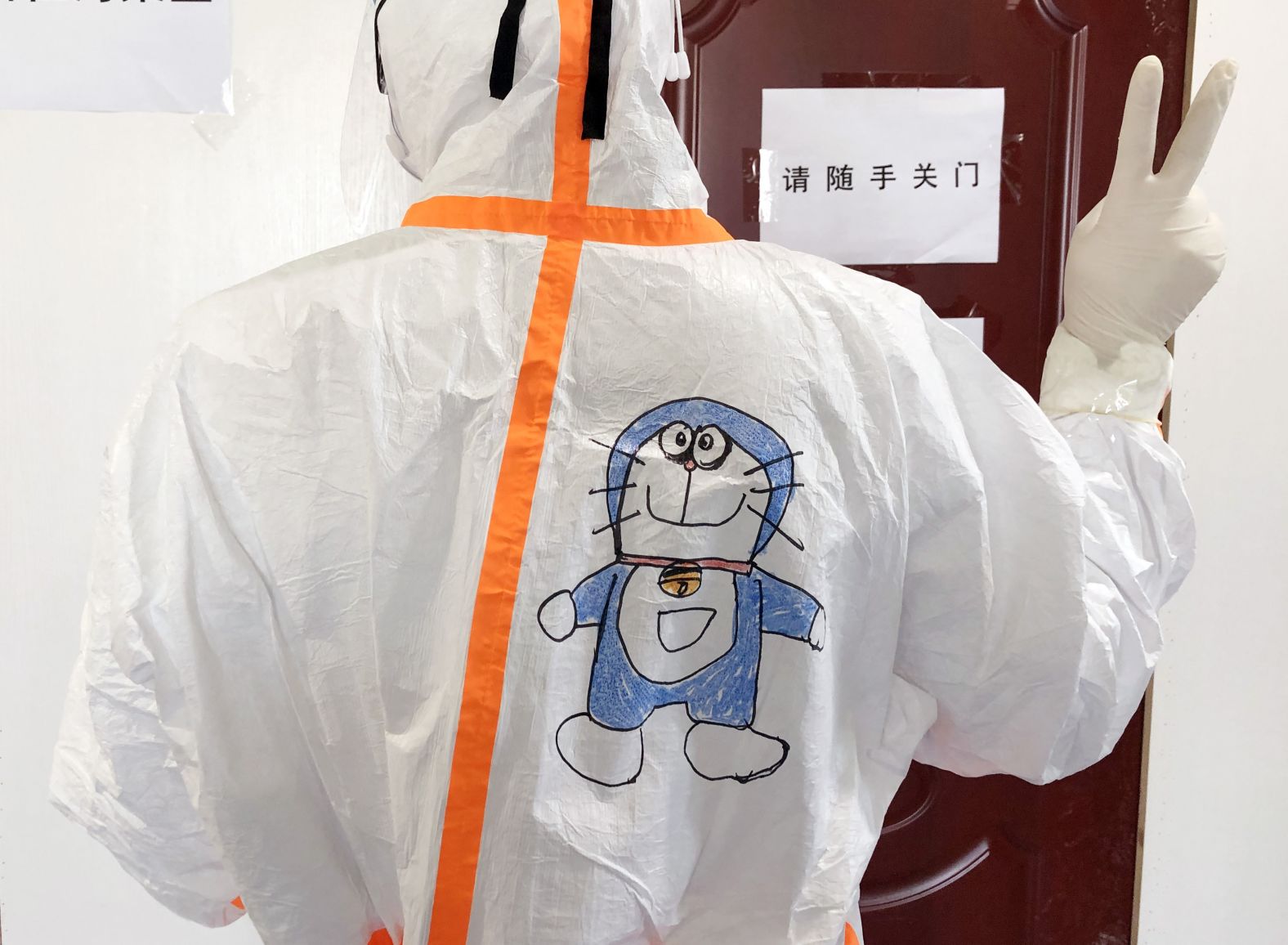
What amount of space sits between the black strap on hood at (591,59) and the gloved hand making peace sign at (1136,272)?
0.44m

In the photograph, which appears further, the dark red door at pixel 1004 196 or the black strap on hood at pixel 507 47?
the dark red door at pixel 1004 196

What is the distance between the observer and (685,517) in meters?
0.68

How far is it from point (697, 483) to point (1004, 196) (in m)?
0.76

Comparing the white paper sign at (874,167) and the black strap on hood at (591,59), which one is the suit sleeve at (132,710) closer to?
the black strap on hood at (591,59)

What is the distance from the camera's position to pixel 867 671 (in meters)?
0.74

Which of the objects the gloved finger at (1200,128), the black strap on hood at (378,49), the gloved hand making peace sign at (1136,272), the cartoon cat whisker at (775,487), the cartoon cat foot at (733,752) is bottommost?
the cartoon cat foot at (733,752)

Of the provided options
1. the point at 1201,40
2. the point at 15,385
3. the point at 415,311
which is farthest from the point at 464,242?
the point at 1201,40

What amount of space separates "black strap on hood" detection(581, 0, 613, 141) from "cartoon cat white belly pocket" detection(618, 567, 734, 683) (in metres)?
0.32

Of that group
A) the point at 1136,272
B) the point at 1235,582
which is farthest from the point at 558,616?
the point at 1235,582

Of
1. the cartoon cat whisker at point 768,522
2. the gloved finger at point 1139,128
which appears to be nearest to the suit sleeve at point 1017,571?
the cartoon cat whisker at point 768,522

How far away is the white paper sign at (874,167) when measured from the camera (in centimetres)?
116

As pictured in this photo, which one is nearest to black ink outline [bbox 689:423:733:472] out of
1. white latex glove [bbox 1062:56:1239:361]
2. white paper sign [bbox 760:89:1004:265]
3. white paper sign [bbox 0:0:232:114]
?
white latex glove [bbox 1062:56:1239:361]

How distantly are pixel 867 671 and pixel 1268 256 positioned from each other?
2.92 feet

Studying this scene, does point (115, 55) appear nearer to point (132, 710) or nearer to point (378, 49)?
point (378, 49)
